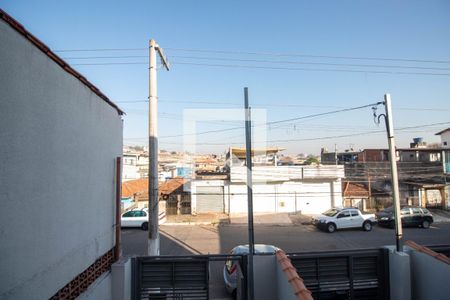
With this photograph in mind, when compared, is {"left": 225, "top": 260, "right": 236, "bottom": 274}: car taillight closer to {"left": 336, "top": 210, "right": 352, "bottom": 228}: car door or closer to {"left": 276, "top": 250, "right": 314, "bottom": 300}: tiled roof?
{"left": 276, "top": 250, "right": 314, "bottom": 300}: tiled roof

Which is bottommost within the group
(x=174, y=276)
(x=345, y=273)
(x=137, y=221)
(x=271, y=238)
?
(x=271, y=238)

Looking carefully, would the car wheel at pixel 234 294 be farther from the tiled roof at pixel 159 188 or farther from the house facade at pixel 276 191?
the tiled roof at pixel 159 188

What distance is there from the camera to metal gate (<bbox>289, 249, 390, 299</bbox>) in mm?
5852

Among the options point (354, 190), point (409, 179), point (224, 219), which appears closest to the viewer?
point (224, 219)

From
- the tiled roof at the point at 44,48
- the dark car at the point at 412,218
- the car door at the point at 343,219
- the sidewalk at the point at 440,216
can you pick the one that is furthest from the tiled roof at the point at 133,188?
the sidewalk at the point at 440,216

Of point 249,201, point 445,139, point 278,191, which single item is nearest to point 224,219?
point 278,191

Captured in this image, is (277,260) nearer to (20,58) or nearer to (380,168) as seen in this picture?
(20,58)

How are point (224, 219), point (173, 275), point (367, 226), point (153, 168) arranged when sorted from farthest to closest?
point (224, 219)
point (367, 226)
point (153, 168)
point (173, 275)

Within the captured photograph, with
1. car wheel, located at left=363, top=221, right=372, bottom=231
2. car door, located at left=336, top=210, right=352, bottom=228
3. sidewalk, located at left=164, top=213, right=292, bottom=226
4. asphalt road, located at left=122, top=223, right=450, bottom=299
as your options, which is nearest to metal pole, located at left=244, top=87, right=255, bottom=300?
asphalt road, located at left=122, top=223, right=450, bottom=299

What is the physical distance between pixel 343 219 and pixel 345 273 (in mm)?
12736

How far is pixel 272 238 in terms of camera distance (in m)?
16.2

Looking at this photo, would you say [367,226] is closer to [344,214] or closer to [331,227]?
[344,214]

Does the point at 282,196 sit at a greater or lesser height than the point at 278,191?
lesser

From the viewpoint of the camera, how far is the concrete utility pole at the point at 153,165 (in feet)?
25.0
